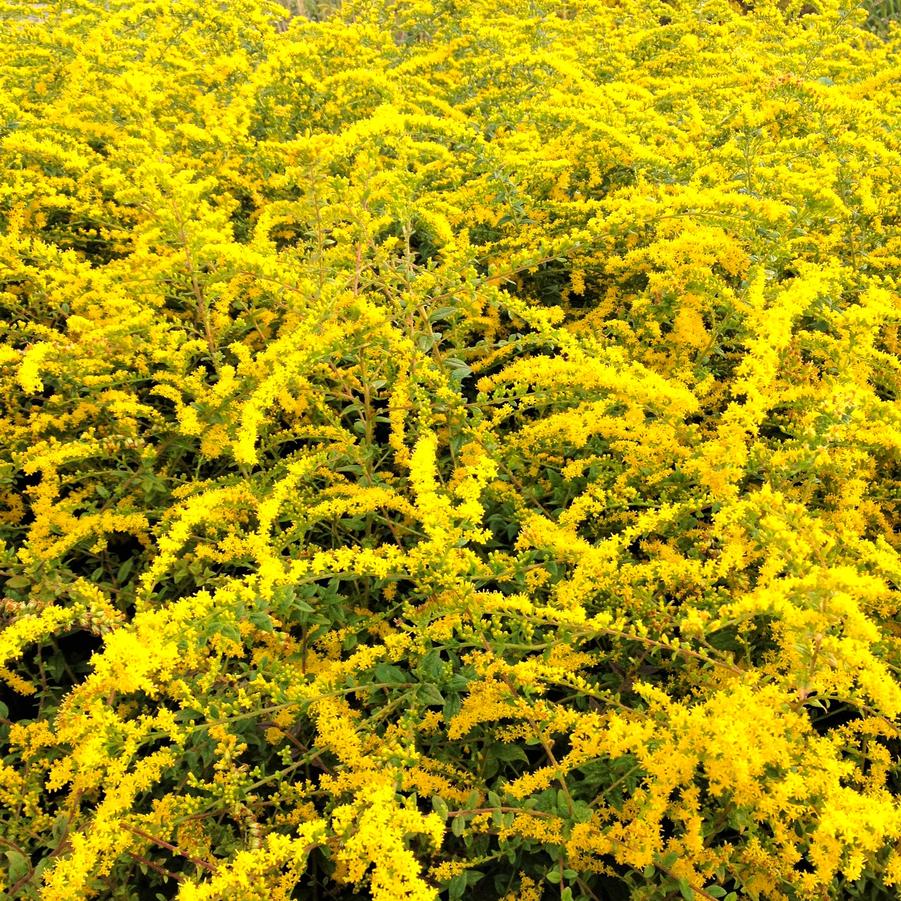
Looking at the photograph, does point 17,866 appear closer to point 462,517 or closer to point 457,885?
point 457,885

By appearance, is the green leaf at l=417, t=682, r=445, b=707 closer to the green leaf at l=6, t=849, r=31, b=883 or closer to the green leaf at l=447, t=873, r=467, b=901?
the green leaf at l=447, t=873, r=467, b=901

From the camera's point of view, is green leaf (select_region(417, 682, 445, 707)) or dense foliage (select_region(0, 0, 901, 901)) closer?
dense foliage (select_region(0, 0, 901, 901))

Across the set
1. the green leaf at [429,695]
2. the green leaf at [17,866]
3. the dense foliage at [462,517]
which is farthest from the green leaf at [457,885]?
the green leaf at [17,866]

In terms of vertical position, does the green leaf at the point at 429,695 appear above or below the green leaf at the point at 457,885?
above

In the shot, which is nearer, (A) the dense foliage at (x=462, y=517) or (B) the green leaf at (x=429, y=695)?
(A) the dense foliage at (x=462, y=517)

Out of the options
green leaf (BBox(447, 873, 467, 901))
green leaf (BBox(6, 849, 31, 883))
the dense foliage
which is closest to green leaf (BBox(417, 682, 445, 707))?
the dense foliage

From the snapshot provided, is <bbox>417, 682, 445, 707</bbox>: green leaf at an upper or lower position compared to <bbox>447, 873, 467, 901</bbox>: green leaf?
Result: upper

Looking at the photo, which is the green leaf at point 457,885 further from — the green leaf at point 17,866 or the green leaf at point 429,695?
the green leaf at point 17,866

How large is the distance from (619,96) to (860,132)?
120 cm

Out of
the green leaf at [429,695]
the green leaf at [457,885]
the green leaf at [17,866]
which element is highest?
the green leaf at [429,695]

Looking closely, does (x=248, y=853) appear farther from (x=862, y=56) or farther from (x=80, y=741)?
(x=862, y=56)

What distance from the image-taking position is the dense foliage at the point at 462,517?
168 cm

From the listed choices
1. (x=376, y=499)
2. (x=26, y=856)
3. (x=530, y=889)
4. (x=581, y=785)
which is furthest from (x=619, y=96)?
(x=26, y=856)

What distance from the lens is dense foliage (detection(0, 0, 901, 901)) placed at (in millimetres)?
1682
